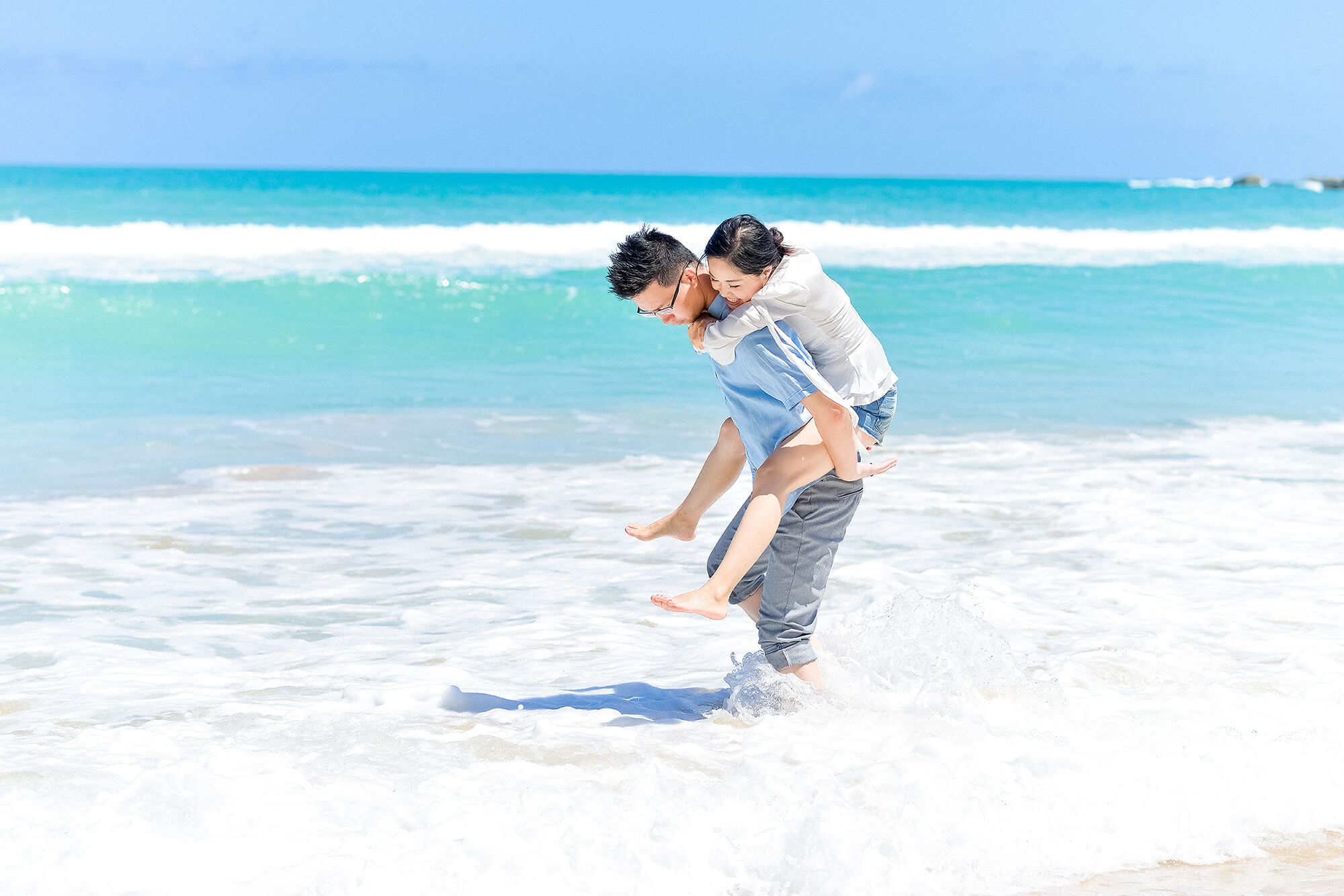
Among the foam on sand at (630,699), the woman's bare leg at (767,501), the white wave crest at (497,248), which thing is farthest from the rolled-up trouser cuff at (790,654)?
the white wave crest at (497,248)

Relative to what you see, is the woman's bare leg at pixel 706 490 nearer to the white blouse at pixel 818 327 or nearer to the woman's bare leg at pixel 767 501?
the woman's bare leg at pixel 767 501

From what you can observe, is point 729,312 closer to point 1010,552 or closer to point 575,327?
point 1010,552

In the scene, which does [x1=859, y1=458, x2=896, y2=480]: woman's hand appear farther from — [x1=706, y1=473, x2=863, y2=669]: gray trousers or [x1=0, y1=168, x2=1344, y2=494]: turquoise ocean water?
[x1=0, y1=168, x2=1344, y2=494]: turquoise ocean water

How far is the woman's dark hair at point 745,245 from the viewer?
9.59ft

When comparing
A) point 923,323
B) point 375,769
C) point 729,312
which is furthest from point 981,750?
point 923,323

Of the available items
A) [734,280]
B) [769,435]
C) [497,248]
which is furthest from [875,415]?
[497,248]


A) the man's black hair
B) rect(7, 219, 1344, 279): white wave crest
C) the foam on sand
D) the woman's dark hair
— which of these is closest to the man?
Result: the man's black hair

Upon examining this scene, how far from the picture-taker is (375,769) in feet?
10.3

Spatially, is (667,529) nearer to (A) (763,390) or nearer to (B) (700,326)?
(A) (763,390)

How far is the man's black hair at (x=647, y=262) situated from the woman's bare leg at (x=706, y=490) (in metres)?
0.65

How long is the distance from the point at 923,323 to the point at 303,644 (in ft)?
41.9

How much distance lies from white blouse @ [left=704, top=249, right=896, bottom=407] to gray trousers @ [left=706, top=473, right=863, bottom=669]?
11.4 inches

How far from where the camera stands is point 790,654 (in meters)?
3.40

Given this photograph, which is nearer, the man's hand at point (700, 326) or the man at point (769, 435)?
the man at point (769, 435)
